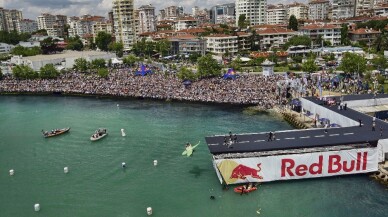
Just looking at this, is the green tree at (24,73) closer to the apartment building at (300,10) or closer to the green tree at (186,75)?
the green tree at (186,75)

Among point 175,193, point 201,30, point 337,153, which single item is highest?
point 201,30

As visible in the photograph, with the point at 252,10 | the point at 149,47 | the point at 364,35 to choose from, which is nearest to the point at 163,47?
the point at 149,47

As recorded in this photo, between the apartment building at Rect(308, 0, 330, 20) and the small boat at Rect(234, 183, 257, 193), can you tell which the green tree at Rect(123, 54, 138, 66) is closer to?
the small boat at Rect(234, 183, 257, 193)

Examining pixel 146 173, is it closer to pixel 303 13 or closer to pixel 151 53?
pixel 151 53

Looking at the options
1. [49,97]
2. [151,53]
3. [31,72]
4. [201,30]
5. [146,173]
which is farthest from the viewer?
[201,30]

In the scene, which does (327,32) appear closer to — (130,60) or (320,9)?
(130,60)

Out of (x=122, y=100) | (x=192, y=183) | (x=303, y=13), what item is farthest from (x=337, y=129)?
(x=303, y=13)
